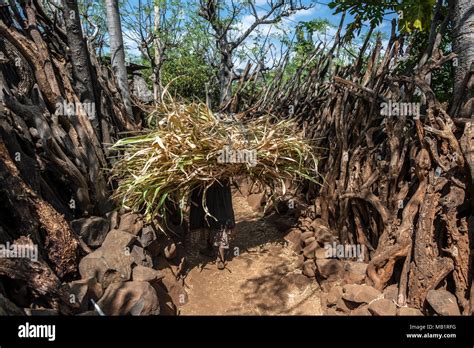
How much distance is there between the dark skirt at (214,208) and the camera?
2.97 m

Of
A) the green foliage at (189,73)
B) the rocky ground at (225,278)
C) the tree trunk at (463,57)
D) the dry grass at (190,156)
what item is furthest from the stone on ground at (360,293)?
the green foliage at (189,73)

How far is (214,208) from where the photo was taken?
299 centimetres

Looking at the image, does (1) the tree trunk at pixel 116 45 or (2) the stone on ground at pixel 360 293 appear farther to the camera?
(1) the tree trunk at pixel 116 45

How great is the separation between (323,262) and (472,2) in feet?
7.00

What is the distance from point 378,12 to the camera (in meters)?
3.10

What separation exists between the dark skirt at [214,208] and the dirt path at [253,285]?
35 centimetres

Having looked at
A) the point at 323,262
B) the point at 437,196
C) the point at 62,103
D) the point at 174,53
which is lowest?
the point at 323,262

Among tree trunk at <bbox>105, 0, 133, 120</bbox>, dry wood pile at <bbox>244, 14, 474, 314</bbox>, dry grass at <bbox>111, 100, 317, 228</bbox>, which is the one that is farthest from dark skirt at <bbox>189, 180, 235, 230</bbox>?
tree trunk at <bbox>105, 0, 133, 120</bbox>

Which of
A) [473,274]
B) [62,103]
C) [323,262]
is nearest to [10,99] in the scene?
[62,103]

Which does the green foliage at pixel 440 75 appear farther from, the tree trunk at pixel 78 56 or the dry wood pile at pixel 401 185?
the tree trunk at pixel 78 56

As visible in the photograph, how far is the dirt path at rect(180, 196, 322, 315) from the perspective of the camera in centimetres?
275

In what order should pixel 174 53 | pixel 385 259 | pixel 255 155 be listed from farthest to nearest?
pixel 174 53 → pixel 255 155 → pixel 385 259

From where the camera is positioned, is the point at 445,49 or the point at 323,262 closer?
the point at 323,262

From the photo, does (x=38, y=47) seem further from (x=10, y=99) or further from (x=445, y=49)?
(x=445, y=49)
